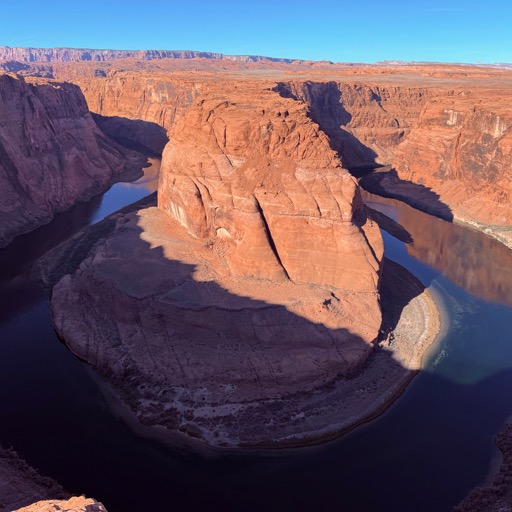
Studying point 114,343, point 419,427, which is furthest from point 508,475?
point 114,343

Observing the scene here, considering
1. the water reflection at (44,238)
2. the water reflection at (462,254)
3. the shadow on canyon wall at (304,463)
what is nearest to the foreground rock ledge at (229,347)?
the shadow on canyon wall at (304,463)

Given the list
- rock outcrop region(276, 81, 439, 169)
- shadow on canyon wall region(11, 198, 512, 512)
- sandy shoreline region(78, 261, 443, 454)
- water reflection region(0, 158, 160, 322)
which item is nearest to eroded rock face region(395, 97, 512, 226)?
rock outcrop region(276, 81, 439, 169)

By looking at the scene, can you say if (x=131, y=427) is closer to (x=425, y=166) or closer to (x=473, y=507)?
(x=473, y=507)

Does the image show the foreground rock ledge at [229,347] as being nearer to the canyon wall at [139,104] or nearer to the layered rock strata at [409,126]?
the layered rock strata at [409,126]

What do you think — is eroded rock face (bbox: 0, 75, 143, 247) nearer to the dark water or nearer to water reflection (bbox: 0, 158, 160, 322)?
water reflection (bbox: 0, 158, 160, 322)

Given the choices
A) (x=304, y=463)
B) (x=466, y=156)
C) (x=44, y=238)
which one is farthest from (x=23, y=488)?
(x=466, y=156)

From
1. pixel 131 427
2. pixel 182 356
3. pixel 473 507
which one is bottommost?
pixel 473 507

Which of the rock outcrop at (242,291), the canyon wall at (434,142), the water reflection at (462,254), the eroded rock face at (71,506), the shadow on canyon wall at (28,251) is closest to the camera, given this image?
the eroded rock face at (71,506)

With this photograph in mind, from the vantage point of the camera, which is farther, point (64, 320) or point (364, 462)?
point (64, 320)
